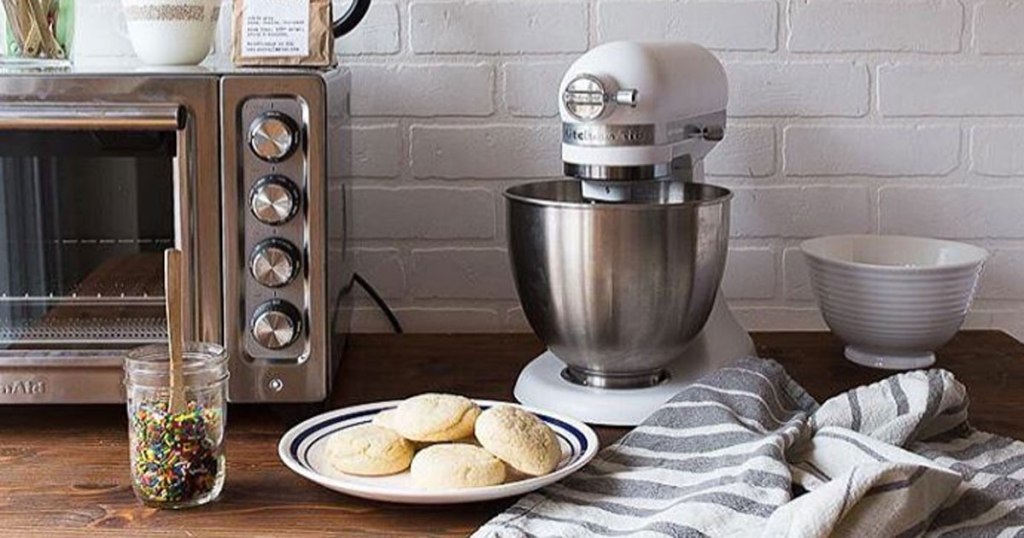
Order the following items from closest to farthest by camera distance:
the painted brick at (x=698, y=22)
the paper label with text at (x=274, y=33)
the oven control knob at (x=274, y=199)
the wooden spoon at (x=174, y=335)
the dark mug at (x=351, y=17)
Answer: the wooden spoon at (x=174, y=335) → the oven control knob at (x=274, y=199) → the paper label with text at (x=274, y=33) → the dark mug at (x=351, y=17) → the painted brick at (x=698, y=22)

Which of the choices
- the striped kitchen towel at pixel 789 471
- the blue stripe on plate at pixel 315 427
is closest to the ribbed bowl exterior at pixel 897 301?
the striped kitchen towel at pixel 789 471

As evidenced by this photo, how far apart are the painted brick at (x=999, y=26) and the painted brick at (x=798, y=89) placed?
0.13m

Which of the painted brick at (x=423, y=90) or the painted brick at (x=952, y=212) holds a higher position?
the painted brick at (x=423, y=90)

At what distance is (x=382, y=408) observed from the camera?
1146mm

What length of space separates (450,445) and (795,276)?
67cm

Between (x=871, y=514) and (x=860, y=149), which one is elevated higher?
(x=860, y=149)

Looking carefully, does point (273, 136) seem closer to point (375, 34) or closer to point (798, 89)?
point (375, 34)

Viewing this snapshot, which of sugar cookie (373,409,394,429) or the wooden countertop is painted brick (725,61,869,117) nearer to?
the wooden countertop

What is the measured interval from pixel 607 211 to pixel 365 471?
0.97 ft

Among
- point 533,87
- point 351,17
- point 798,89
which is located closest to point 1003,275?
point 798,89

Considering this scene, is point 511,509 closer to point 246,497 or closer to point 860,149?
point 246,497

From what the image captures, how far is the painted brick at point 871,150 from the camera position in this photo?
152 centimetres

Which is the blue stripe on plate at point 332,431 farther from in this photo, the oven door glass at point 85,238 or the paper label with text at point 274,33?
the paper label with text at point 274,33

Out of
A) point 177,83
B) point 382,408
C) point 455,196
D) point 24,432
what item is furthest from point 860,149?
point 24,432
